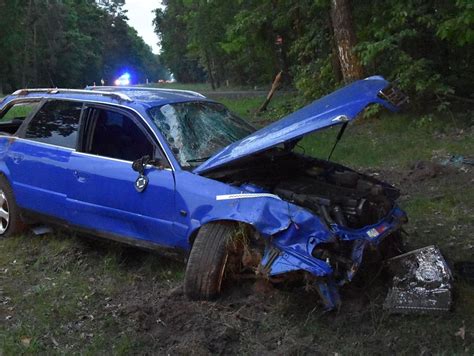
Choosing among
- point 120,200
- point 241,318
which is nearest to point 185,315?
point 241,318

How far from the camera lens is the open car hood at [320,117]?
13.2 feet

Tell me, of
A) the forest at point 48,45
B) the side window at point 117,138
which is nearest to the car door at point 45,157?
the side window at point 117,138

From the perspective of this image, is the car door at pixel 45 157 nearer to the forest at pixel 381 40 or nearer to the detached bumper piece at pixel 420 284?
the detached bumper piece at pixel 420 284

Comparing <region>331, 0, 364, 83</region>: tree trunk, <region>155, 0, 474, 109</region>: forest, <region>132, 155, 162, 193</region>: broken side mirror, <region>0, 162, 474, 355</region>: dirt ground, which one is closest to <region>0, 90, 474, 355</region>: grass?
<region>0, 162, 474, 355</region>: dirt ground

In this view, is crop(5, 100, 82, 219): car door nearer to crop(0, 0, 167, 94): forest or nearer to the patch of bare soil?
the patch of bare soil

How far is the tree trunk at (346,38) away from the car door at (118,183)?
8.13 metres

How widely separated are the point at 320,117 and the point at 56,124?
3070 millimetres

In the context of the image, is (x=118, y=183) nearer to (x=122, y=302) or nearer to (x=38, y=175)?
(x=122, y=302)

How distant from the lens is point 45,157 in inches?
226

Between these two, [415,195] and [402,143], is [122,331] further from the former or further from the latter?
[402,143]

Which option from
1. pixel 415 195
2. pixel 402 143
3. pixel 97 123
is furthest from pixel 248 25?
pixel 97 123

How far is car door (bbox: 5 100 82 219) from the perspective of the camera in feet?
18.4

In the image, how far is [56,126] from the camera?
5.94m

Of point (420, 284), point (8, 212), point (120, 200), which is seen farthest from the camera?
point (8, 212)
